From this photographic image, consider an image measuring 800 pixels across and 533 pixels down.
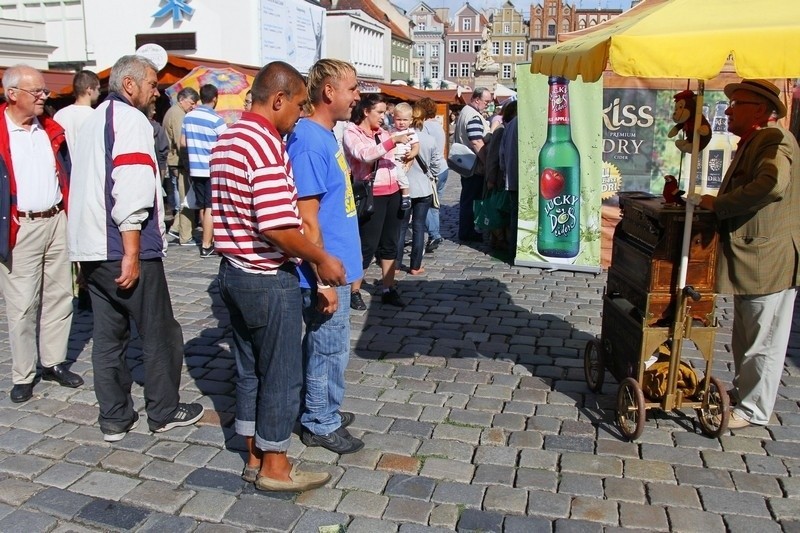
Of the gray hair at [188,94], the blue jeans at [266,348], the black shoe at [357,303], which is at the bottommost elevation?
the black shoe at [357,303]

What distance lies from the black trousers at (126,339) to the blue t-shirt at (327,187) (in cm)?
100

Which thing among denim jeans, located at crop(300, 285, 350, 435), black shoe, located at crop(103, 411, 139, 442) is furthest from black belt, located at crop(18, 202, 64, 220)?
denim jeans, located at crop(300, 285, 350, 435)

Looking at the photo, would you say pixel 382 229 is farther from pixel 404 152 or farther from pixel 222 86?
pixel 222 86

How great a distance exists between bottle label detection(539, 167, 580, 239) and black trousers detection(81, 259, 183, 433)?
497cm

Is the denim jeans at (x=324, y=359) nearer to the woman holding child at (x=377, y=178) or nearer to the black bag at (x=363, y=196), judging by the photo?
the woman holding child at (x=377, y=178)

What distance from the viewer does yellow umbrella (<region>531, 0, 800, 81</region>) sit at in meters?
3.05

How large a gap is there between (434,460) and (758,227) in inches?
82.0

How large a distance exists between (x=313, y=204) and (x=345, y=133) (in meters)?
Answer: 2.63

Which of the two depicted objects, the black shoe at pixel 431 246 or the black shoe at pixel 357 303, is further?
the black shoe at pixel 431 246

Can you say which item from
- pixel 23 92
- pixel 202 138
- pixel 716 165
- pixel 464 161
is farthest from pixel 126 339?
pixel 716 165

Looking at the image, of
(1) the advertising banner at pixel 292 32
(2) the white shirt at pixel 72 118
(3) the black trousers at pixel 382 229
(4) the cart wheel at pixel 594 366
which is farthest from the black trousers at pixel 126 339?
(1) the advertising banner at pixel 292 32

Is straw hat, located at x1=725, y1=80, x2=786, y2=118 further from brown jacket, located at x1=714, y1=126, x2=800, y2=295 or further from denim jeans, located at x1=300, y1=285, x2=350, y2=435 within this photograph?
denim jeans, located at x1=300, y1=285, x2=350, y2=435

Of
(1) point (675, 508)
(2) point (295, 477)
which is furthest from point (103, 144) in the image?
(1) point (675, 508)

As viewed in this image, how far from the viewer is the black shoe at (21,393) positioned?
4.50 metres
